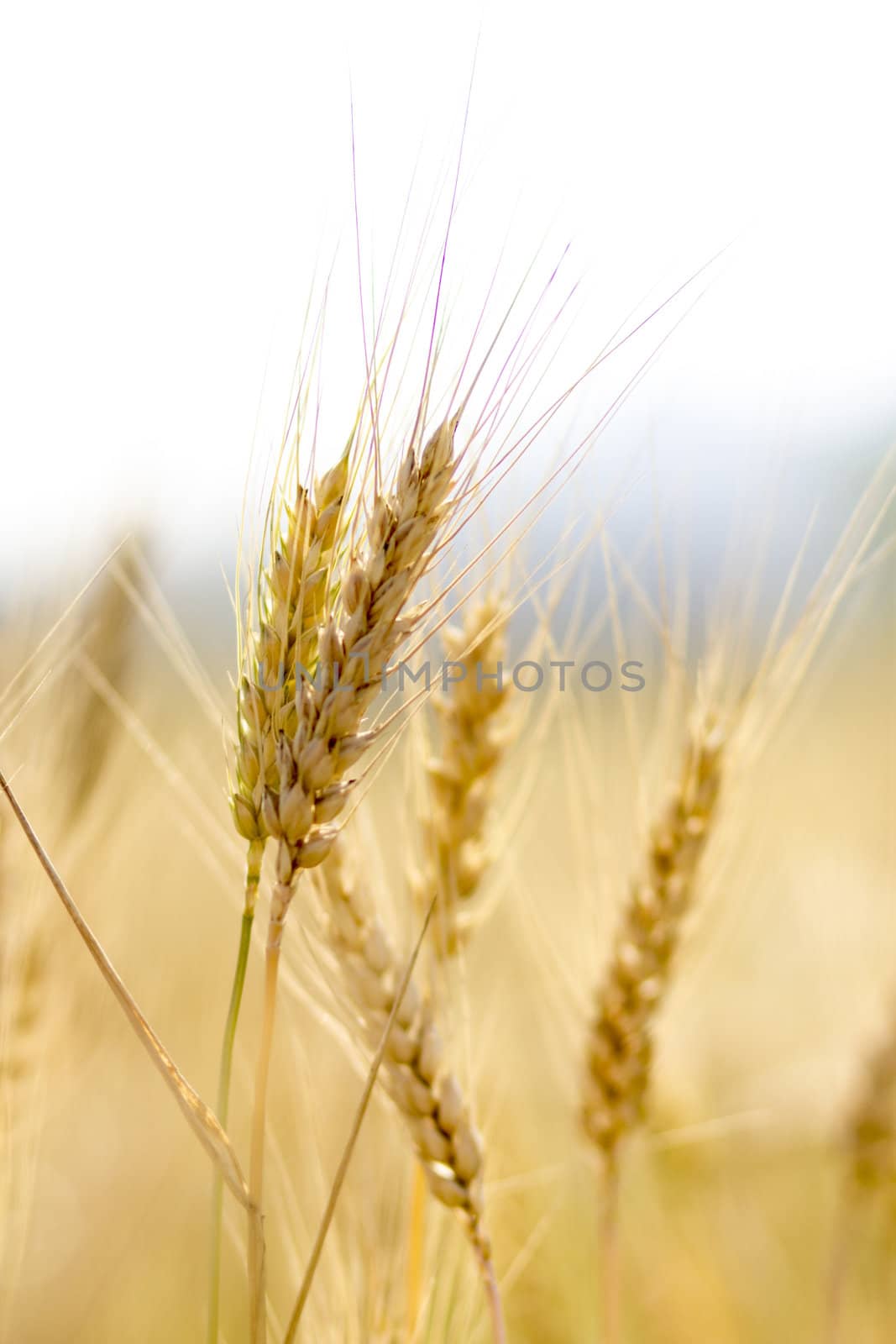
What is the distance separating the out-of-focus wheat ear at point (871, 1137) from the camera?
138cm

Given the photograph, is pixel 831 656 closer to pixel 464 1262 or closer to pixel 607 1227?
pixel 607 1227

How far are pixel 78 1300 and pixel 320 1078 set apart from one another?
50 centimetres

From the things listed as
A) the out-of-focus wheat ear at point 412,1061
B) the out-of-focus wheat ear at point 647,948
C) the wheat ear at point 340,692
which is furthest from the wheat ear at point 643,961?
the wheat ear at point 340,692

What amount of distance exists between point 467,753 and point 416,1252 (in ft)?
1.85

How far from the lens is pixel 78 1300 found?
1.49m

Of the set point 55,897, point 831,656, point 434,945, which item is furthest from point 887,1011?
point 55,897

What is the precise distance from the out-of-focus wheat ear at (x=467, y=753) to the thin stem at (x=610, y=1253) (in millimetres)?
381

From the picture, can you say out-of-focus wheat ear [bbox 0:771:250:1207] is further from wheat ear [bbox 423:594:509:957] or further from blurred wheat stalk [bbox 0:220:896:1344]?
wheat ear [bbox 423:594:509:957]

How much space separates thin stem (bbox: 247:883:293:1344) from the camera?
2.10 feet

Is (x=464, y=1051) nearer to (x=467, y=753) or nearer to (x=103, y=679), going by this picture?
(x=467, y=753)

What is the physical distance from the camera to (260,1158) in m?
0.66

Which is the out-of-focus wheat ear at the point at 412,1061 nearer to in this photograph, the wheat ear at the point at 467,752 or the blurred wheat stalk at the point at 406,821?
the blurred wheat stalk at the point at 406,821

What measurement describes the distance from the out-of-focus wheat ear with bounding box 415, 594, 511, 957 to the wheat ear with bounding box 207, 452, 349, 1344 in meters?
0.38

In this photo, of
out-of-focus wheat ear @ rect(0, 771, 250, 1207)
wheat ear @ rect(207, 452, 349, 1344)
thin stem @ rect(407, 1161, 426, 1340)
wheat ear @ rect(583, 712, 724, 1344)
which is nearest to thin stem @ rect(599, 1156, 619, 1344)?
wheat ear @ rect(583, 712, 724, 1344)
